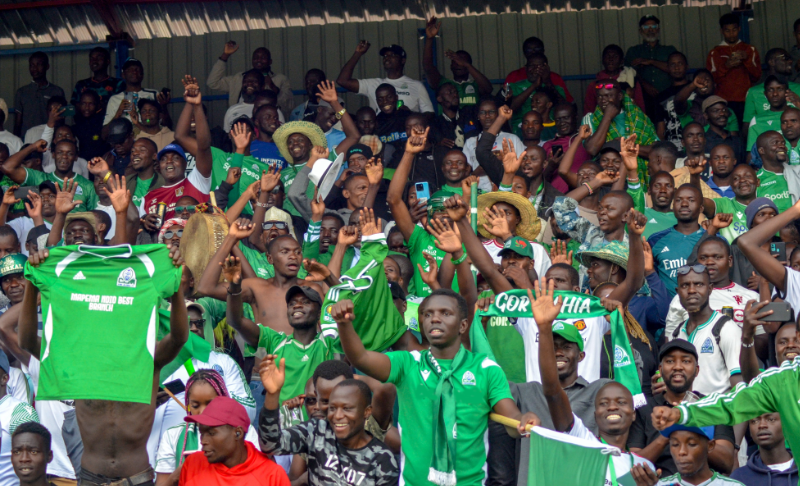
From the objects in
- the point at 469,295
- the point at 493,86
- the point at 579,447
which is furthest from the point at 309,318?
the point at 493,86

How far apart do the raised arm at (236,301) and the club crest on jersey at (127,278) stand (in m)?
1.11

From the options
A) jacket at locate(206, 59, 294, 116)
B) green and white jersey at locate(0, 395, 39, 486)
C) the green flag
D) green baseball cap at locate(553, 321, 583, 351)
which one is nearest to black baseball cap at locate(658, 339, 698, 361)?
green baseball cap at locate(553, 321, 583, 351)

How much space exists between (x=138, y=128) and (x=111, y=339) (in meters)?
7.22

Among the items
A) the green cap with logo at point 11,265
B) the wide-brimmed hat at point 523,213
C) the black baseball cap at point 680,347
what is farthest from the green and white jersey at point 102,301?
the wide-brimmed hat at point 523,213

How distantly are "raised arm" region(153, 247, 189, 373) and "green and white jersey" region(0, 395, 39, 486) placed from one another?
1531 millimetres

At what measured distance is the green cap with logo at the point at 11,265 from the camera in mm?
9227

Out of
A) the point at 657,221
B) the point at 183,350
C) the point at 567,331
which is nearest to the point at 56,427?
the point at 183,350

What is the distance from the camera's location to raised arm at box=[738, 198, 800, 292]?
7066mm

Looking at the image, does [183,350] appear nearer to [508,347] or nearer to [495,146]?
[508,347]

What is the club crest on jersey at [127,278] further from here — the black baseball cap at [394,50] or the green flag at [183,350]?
the black baseball cap at [394,50]

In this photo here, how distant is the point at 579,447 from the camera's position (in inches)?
218

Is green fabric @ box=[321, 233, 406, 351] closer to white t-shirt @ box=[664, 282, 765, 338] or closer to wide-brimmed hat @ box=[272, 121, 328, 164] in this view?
white t-shirt @ box=[664, 282, 765, 338]

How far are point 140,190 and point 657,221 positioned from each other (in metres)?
5.74

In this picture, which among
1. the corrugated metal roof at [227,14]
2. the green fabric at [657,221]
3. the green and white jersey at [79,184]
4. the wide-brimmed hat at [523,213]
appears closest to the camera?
the wide-brimmed hat at [523,213]
